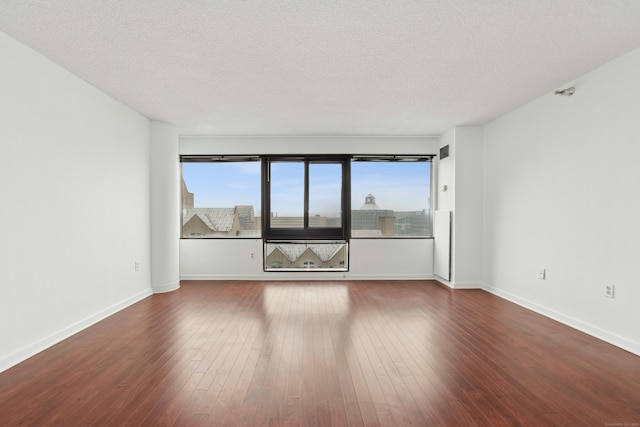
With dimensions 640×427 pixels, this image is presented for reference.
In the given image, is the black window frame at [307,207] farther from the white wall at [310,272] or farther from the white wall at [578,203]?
the white wall at [578,203]

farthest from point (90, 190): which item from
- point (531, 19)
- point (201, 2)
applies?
point (531, 19)

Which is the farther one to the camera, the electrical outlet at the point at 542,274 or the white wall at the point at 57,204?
the electrical outlet at the point at 542,274

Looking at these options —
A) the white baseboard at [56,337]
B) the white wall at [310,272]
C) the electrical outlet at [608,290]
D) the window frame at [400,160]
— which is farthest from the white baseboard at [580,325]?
the white baseboard at [56,337]

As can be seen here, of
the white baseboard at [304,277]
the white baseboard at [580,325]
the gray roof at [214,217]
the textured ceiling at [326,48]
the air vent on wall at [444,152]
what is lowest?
the white baseboard at [304,277]

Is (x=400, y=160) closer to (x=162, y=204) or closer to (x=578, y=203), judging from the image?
(x=578, y=203)

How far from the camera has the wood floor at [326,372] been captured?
6.40 ft

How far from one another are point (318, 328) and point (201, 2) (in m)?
2.97

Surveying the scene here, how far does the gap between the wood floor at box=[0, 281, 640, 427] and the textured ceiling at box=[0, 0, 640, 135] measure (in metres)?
2.57

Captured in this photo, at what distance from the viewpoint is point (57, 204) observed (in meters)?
3.10

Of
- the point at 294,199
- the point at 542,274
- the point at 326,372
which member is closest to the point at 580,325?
the point at 542,274

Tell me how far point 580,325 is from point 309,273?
3.85 m

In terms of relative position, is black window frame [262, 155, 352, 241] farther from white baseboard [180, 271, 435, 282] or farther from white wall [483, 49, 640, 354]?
white wall [483, 49, 640, 354]

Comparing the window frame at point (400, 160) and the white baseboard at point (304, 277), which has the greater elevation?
the window frame at point (400, 160)

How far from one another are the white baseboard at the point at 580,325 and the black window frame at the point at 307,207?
277cm
